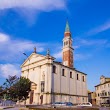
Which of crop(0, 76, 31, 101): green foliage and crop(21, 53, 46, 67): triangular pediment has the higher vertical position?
crop(21, 53, 46, 67): triangular pediment

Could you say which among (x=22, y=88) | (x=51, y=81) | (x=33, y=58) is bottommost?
(x=22, y=88)

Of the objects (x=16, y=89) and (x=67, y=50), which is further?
(x=67, y=50)

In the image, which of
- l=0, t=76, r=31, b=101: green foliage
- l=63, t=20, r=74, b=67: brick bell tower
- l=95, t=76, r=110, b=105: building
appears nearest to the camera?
l=0, t=76, r=31, b=101: green foliage

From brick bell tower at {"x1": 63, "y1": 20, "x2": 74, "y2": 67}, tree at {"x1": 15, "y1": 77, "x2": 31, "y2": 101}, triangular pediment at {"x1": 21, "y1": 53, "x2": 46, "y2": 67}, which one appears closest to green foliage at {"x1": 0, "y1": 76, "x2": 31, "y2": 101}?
tree at {"x1": 15, "y1": 77, "x2": 31, "y2": 101}

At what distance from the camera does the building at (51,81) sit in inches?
2025

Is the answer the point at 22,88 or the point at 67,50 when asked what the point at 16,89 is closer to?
the point at 22,88

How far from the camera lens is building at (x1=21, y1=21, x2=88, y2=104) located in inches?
2025

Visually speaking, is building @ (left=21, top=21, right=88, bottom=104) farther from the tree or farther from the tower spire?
the tower spire

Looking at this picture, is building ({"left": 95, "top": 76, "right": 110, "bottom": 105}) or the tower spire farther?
the tower spire

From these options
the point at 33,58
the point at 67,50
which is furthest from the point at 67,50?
the point at 33,58

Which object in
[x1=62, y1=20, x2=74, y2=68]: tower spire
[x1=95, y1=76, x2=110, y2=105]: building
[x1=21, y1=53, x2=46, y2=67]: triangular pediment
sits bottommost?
[x1=95, y1=76, x2=110, y2=105]: building

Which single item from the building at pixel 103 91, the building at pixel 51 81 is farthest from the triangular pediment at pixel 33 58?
the building at pixel 103 91

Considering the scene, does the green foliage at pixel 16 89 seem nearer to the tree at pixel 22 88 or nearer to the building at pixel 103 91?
the tree at pixel 22 88

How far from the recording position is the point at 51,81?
51469 millimetres
